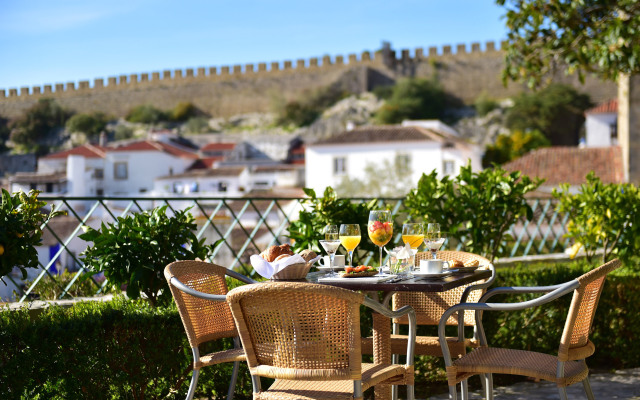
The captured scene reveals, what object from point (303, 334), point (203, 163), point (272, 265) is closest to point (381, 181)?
point (203, 163)

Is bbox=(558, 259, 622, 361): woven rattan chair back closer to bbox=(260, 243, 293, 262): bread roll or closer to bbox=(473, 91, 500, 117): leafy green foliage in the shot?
bbox=(260, 243, 293, 262): bread roll

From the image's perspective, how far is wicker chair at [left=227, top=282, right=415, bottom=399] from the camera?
220 cm

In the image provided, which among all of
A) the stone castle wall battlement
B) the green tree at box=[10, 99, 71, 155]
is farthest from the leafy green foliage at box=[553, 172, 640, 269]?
the green tree at box=[10, 99, 71, 155]

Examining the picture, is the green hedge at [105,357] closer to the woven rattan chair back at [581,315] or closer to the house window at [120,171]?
the woven rattan chair back at [581,315]

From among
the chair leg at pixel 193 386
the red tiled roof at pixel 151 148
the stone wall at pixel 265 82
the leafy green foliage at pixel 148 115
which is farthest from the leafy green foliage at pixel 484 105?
the chair leg at pixel 193 386

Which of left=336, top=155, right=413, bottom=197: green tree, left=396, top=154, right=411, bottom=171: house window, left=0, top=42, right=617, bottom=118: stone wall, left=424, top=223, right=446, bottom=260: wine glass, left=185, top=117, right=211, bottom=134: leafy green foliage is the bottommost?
left=336, top=155, right=413, bottom=197: green tree

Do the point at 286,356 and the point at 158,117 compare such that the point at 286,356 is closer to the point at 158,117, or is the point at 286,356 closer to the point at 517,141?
the point at 517,141

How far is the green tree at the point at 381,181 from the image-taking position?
3322cm

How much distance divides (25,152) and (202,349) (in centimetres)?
5628

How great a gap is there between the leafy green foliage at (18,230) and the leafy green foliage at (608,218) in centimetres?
313

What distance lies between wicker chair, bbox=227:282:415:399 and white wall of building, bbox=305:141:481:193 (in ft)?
101

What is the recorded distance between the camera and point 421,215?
4.54 m

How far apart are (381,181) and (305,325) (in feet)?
103

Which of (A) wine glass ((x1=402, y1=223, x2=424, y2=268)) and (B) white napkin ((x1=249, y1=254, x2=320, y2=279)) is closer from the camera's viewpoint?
(B) white napkin ((x1=249, y1=254, x2=320, y2=279))
